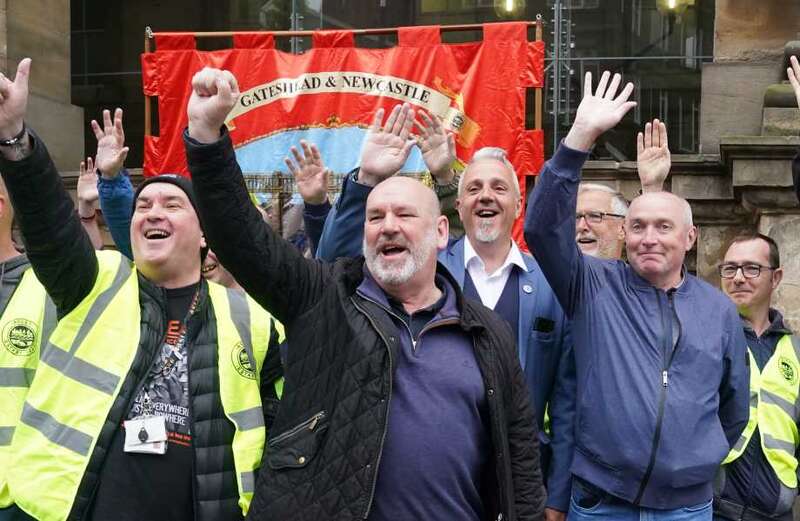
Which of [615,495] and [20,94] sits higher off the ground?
[20,94]

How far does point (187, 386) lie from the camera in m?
3.80

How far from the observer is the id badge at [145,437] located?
3.68 meters

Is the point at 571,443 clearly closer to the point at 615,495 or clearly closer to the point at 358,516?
the point at 615,495

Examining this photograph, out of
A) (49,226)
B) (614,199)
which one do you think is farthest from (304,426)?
(614,199)

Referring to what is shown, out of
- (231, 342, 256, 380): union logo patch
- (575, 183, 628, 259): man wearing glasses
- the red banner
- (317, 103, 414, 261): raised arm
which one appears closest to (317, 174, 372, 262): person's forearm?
(317, 103, 414, 261): raised arm

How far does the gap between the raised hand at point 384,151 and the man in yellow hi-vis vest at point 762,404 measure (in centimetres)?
209

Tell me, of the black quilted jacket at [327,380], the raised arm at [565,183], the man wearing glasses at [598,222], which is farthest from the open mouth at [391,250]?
the man wearing glasses at [598,222]

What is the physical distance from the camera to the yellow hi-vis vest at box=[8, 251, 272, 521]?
143 inches

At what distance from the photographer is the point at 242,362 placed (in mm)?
3887

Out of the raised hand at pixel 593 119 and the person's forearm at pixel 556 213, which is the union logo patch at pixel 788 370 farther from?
the raised hand at pixel 593 119

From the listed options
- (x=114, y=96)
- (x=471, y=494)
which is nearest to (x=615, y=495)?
(x=471, y=494)

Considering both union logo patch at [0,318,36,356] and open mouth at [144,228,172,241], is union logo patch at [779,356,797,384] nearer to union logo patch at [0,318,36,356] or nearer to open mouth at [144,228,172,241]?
open mouth at [144,228,172,241]

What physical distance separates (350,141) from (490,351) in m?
5.64

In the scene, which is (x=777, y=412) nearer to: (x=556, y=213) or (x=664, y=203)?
(x=664, y=203)
